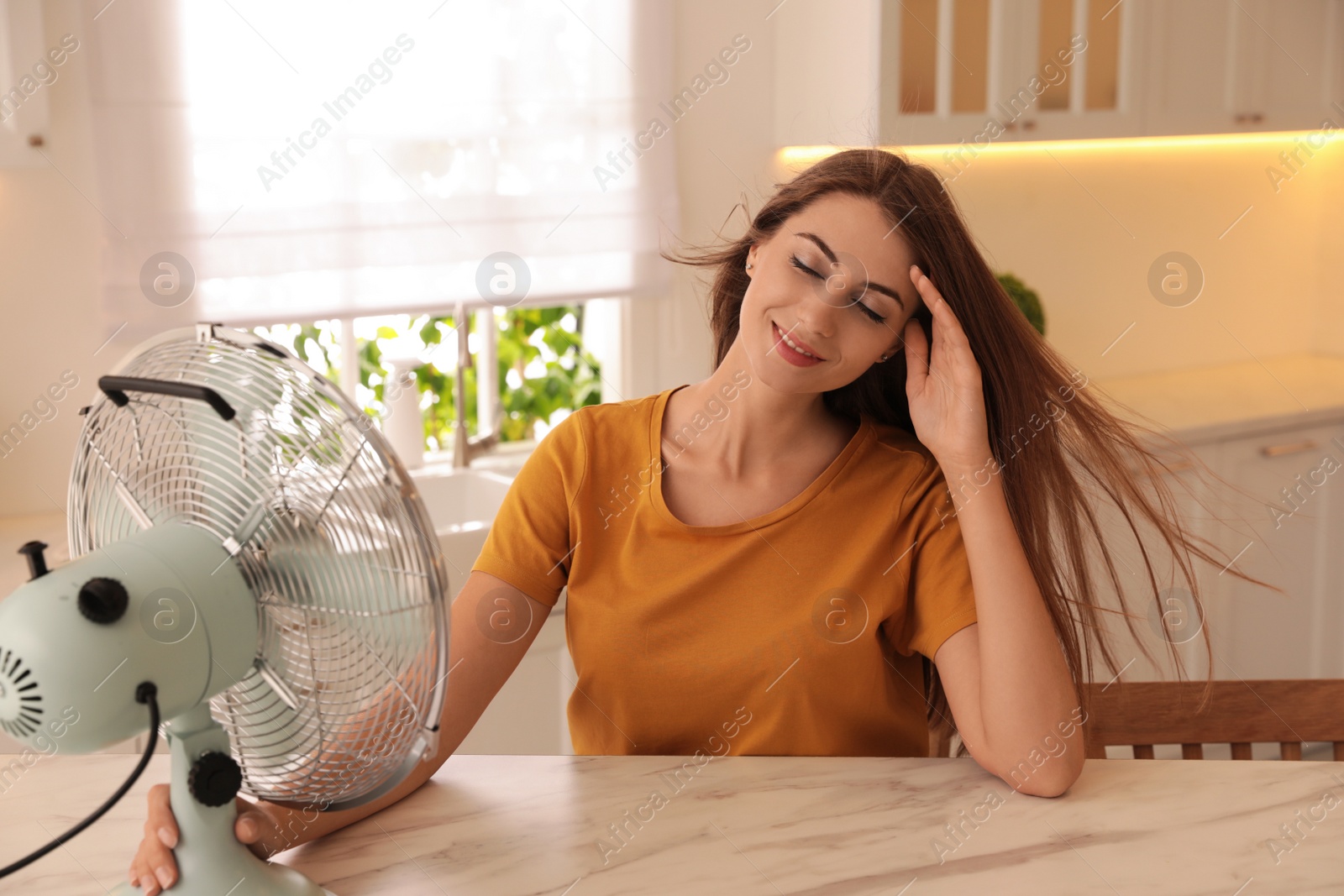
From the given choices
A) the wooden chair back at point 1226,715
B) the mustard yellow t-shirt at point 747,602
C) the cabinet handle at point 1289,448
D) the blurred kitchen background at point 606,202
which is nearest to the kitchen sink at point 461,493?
the blurred kitchen background at point 606,202

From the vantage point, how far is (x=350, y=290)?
99.7 inches

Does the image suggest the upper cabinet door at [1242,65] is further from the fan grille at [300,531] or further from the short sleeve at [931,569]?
the fan grille at [300,531]

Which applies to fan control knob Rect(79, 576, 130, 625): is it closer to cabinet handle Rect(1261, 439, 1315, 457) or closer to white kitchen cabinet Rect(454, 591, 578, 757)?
white kitchen cabinet Rect(454, 591, 578, 757)

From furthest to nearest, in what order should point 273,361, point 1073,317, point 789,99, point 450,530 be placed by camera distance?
point 1073,317 < point 789,99 < point 450,530 < point 273,361

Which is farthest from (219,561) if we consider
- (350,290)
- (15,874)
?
(350,290)

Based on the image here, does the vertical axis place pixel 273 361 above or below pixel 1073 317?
above

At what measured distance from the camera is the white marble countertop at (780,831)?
2.89ft

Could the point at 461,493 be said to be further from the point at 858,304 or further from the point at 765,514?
the point at 858,304

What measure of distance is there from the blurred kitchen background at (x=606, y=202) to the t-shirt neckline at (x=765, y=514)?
88cm

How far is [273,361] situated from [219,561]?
130 mm

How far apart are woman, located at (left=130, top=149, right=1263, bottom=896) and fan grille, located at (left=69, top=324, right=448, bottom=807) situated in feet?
1.34

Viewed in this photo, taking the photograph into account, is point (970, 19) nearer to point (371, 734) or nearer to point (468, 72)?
point (468, 72)

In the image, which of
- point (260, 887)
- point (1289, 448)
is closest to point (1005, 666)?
point (260, 887)

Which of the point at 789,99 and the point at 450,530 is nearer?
the point at 450,530
